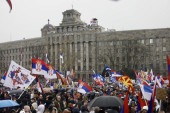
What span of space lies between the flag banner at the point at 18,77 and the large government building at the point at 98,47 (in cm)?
5311

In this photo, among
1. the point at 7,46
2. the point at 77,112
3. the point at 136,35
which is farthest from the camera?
the point at 7,46

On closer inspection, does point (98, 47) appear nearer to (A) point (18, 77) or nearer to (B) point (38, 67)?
(B) point (38, 67)

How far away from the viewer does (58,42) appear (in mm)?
83562

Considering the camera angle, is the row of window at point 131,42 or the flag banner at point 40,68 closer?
the flag banner at point 40,68

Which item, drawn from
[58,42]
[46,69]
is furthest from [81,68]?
[46,69]

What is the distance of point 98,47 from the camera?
79.8 meters

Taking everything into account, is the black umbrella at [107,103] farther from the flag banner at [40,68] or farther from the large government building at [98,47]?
the large government building at [98,47]

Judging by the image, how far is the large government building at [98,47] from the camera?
71.2 metres

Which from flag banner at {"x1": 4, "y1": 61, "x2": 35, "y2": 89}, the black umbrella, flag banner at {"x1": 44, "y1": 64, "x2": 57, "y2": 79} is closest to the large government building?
flag banner at {"x1": 44, "y1": 64, "x2": 57, "y2": 79}

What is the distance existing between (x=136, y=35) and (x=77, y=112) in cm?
6860

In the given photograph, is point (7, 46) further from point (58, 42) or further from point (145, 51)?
point (145, 51)

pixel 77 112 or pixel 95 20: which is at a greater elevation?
pixel 95 20

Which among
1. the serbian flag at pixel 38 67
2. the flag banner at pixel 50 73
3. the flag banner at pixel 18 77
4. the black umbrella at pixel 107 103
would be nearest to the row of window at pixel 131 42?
the flag banner at pixel 50 73

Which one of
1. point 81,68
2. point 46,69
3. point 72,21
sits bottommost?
point 81,68
